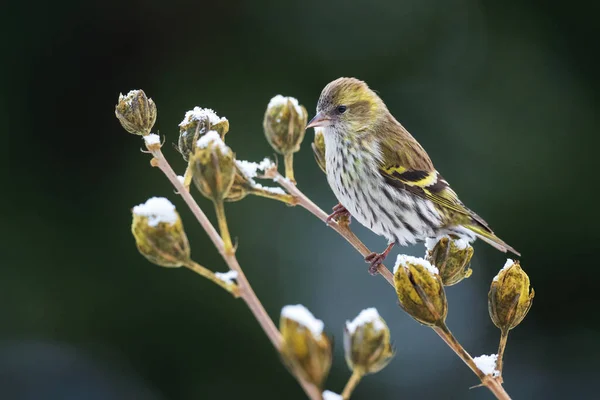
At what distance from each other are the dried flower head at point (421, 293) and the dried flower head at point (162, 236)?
11.5 inches

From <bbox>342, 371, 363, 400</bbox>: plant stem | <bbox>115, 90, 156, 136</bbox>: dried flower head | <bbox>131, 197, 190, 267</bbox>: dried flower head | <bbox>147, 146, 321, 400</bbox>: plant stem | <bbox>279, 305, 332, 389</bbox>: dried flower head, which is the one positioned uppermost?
<bbox>115, 90, 156, 136</bbox>: dried flower head

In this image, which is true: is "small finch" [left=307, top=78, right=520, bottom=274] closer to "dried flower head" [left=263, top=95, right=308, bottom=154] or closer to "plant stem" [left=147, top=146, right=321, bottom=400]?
"dried flower head" [left=263, top=95, right=308, bottom=154]

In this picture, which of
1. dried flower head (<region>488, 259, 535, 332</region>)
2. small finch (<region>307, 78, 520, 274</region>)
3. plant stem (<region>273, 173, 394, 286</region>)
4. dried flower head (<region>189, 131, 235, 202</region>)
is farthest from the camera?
small finch (<region>307, 78, 520, 274</region>)

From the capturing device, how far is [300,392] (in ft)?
9.68

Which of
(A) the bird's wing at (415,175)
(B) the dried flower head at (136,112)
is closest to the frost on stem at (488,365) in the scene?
(B) the dried flower head at (136,112)

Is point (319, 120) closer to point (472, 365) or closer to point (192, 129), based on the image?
point (192, 129)

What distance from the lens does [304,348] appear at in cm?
65

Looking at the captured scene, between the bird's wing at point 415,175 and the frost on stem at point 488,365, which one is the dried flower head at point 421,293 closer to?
the frost on stem at point 488,365

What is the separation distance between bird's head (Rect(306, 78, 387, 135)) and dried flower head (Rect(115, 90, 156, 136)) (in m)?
1.09

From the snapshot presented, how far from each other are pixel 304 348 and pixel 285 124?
0.65m

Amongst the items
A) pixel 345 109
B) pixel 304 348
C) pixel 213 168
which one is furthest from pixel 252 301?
pixel 345 109

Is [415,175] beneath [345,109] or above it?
beneath

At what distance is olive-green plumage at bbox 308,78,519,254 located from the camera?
1.99 meters

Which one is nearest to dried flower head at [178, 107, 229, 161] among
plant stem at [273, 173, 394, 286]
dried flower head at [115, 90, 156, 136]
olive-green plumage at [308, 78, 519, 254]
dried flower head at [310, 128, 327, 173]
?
dried flower head at [115, 90, 156, 136]
